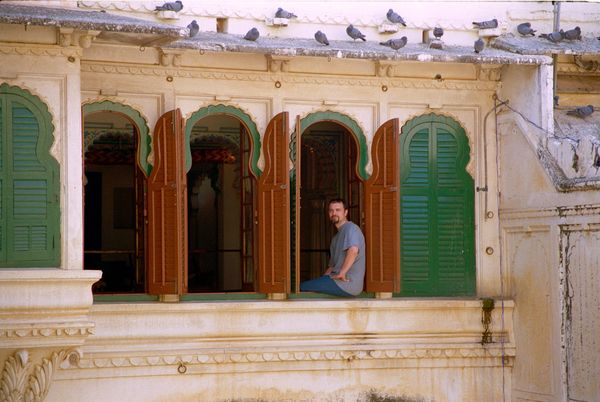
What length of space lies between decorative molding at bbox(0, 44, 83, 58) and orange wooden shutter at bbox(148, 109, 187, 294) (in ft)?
4.18

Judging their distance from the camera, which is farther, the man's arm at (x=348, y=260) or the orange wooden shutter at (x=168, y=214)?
the man's arm at (x=348, y=260)

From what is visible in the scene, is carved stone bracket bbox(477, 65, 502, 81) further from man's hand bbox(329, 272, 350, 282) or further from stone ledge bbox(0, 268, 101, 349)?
stone ledge bbox(0, 268, 101, 349)

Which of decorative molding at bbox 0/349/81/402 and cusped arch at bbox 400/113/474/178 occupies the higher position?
cusped arch at bbox 400/113/474/178

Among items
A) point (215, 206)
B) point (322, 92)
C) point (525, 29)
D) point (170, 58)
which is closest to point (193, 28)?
point (170, 58)

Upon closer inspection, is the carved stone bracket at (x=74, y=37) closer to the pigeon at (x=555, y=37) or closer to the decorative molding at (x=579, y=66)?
the pigeon at (x=555, y=37)

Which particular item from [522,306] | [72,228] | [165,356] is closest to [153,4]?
[72,228]

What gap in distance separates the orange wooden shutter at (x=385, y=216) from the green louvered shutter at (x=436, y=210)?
0.44m

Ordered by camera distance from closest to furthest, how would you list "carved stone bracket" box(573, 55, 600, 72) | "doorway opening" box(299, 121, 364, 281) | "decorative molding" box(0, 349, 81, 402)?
"decorative molding" box(0, 349, 81, 402)
"carved stone bracket" box(573, 55, 600, 72)
"doorway opening" box(299, 121, 364, 281)

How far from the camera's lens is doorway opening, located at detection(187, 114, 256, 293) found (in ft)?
54.5

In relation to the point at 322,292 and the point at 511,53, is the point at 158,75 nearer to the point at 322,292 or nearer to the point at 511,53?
the point at 322,292

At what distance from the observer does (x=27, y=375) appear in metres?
11.2

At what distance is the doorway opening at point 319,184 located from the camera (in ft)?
51.8

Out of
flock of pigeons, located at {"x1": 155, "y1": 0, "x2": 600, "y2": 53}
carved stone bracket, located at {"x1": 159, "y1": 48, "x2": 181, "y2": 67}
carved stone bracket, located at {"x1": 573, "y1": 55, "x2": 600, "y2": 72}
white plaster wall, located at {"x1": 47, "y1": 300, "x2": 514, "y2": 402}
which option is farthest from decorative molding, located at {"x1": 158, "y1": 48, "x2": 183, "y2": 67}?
carved stone bracket, located at {"x1": 573, "y1": 55, "x2": 600, "y2": 72}

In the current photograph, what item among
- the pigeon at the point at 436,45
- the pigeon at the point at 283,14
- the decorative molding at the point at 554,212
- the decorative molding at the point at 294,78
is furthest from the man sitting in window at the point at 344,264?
the pigeon at the point at 283,14
